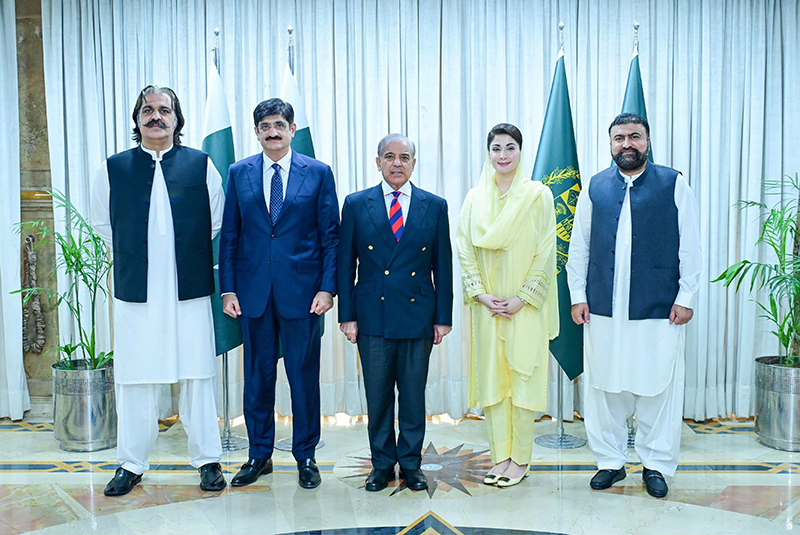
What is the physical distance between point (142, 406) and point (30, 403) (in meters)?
1.90

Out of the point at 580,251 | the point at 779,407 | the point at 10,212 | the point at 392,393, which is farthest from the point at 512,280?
the point at 10,212

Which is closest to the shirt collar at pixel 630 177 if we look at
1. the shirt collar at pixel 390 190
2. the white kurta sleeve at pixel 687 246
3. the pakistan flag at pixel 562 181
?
the white kurta sleeve at pixel 687 246

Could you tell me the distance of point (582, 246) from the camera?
3391 millimetres

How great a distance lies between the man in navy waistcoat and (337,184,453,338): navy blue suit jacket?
0.71m

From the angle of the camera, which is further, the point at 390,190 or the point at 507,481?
the point at 507,481

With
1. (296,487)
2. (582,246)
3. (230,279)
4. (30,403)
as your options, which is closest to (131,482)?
(296,487)

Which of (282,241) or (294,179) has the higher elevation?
(294,179)

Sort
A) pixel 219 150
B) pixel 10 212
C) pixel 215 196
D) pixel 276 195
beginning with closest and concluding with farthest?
pixel 276 195 → pixel 215 196 → pixel 219 150 → pixel 10 212

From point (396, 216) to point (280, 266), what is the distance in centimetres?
59

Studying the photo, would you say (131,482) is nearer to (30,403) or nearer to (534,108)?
(30,403)

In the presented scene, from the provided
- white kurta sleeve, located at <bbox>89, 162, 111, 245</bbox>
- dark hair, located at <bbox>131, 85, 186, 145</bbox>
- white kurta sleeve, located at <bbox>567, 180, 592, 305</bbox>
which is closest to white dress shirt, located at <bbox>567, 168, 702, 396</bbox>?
white kurta sleeve, located at <bbox>567, 180, 592, 305</bbox>

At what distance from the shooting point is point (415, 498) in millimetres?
3182

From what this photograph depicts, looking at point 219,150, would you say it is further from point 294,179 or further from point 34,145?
point 34,145

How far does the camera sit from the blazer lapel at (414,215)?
3156 mm
